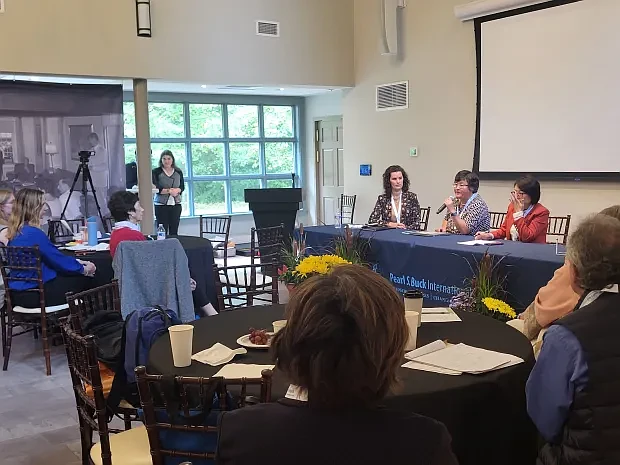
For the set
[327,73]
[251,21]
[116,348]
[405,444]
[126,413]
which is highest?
[251,21]

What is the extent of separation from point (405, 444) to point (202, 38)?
7.46 meters

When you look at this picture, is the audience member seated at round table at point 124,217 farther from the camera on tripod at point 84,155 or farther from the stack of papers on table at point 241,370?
the camera on tripod at point 84,155

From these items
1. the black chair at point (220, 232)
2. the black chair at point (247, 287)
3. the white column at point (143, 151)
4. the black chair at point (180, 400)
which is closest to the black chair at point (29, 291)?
the black chair at point (247, 287)

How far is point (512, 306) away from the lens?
406cm

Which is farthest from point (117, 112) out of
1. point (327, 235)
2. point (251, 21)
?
point (327, 235)

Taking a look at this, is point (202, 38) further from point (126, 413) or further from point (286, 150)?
point (126, 413)

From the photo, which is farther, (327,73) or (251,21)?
(327,73)

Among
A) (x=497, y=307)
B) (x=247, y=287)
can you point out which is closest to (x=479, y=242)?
(x=497, y=307)

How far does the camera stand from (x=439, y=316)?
Answer: 2.76 metres

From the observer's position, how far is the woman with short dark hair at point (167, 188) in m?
8.48

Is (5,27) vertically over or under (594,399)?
over

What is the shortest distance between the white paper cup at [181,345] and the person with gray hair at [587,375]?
109 centimetres

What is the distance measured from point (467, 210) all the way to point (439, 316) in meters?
2.65

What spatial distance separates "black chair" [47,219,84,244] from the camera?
6.05 meters
